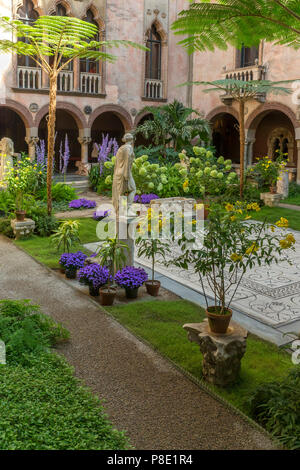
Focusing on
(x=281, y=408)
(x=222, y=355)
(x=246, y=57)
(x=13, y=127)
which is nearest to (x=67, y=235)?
(x=222, y=355)

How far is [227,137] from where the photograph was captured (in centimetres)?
2295

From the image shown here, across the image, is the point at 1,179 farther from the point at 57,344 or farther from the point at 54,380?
the point at 54,380

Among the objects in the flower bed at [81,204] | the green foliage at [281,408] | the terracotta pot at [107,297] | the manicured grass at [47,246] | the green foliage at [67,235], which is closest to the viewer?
the green foliage at [281,408]

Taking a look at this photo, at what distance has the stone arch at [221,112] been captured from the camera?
18.9m

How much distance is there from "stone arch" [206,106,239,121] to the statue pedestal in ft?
37.0

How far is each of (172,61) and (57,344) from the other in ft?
57.5

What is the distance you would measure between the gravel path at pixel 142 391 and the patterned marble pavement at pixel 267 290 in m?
1.95

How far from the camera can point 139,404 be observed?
4.11 metres

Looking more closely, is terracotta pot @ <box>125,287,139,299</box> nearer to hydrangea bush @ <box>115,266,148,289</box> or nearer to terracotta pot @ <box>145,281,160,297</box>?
hydrangea bush @ <box>115,266,148,289</box>

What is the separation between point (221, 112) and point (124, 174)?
43.5 feet

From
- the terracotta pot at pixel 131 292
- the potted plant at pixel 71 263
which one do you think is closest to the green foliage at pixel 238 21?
the terracotta pot at pixel 131 292

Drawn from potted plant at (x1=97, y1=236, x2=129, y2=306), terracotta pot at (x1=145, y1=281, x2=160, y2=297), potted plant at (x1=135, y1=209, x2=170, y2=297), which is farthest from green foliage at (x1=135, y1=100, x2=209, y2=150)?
terracotta pot at (x1=145, y1=281, x2=160, y2=297)

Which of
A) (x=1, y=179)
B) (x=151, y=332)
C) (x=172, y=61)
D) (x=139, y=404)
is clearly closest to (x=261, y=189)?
(x=172, y=61)

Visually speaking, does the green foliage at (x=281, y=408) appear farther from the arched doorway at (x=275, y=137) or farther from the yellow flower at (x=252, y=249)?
the arched doorway at (x=275, y=137)
